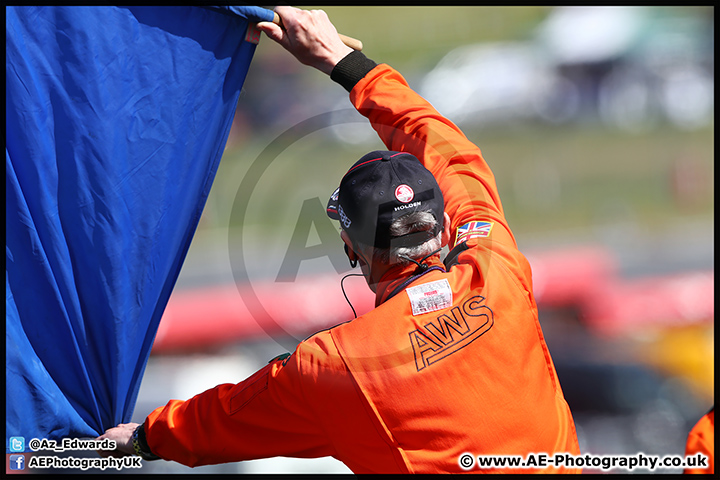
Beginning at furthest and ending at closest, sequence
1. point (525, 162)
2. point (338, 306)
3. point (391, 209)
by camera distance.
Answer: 1. point (525, 162)
2. point (338, 306)
3. point (391, 209)

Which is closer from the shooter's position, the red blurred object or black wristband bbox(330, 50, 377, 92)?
black wristband bbox(330, 50, 377, 92)

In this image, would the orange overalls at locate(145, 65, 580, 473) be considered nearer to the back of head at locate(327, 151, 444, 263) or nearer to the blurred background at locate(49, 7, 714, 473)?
the back of head at locate(327, 151, 444, 263)

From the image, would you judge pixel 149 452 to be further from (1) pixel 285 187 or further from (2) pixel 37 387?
(1) pixel 285 187

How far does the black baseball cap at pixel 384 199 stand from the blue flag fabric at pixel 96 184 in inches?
26.4

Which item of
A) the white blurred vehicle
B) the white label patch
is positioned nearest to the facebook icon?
the white label patch

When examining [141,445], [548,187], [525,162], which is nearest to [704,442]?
[141,445]

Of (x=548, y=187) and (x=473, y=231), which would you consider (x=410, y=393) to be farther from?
(x=548, y=187)

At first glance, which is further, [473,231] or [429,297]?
[473,231]

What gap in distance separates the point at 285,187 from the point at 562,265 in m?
6.00

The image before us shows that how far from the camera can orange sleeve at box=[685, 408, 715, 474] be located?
149 cm

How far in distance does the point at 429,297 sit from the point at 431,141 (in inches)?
26.6

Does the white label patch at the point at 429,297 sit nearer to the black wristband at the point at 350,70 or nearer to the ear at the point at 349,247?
the ear at the point at 349,247

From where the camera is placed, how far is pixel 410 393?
164 centimetres

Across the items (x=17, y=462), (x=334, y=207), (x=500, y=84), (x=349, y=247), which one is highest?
(x=334, y=207)
